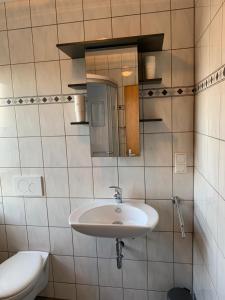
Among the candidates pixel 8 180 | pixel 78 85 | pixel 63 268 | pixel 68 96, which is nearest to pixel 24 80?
pixel 68 96

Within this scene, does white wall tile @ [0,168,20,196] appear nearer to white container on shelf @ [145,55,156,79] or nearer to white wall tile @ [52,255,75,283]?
white wall tile @ [52,255,75,283]

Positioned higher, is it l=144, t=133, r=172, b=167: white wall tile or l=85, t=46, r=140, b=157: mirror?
l=85, t=46, r=140, b=157: mirror

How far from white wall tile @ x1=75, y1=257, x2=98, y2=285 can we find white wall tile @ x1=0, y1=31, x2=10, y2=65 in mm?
1703

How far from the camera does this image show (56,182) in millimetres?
1924

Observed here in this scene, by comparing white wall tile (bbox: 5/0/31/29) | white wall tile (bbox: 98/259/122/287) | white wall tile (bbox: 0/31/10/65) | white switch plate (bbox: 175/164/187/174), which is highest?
white wall tile (bbox: 5/0/31/29)

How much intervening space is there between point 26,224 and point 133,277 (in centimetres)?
99

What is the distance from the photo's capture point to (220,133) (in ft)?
3.49

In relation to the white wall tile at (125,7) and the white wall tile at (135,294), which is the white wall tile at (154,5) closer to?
the white wall tile at (125,7)

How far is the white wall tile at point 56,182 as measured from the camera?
75.0 inches

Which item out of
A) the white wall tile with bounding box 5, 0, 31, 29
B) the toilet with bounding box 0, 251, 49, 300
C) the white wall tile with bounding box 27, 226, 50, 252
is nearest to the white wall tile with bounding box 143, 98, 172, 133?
the white wall tile with bounding box 5, 0, 31, 29

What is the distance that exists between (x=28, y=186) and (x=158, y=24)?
1580 mm

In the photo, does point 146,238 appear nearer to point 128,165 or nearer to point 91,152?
point 128,165

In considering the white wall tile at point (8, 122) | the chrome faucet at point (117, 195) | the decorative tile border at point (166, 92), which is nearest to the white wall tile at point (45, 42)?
the white wall tile at point (8, 122)

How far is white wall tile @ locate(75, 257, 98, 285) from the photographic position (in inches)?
77.2
